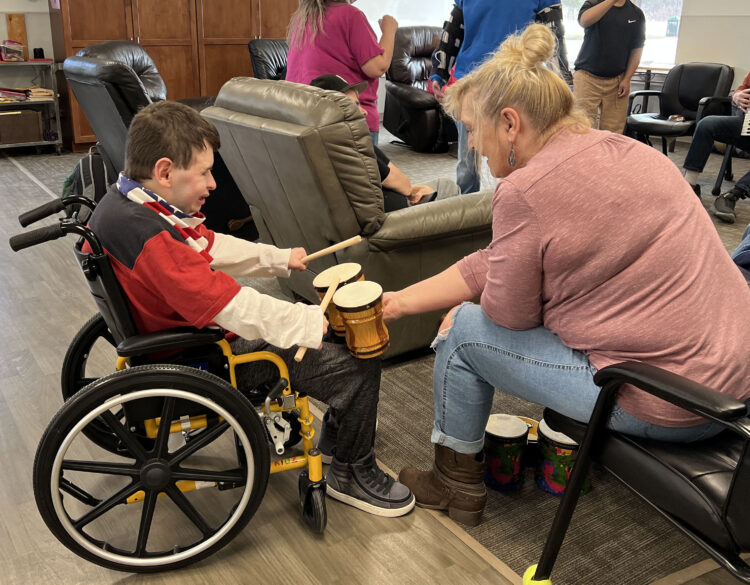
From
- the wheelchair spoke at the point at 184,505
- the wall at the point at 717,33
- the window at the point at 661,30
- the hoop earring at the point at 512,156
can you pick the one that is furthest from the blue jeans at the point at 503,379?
the window at the point at 661,30

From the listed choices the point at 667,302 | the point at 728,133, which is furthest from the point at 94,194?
the point at 728,133

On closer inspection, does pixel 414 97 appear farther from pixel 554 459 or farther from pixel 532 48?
pixel 532 48

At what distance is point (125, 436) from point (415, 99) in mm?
5331

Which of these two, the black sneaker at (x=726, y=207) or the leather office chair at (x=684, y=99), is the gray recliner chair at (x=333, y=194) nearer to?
the black sneaker at (x=726, y=207)

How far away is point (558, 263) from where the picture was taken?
140 cm

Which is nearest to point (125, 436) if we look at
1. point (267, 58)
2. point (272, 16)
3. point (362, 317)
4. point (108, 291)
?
point (108, 291)

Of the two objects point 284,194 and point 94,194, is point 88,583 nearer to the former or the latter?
point 284,194

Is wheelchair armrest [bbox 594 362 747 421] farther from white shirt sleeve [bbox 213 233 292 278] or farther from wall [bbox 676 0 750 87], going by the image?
wall [bbox 676 0 750 87]

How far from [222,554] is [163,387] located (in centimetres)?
47

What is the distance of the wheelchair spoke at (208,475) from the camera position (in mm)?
1596

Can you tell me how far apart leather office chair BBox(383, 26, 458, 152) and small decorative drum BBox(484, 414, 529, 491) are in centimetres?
478

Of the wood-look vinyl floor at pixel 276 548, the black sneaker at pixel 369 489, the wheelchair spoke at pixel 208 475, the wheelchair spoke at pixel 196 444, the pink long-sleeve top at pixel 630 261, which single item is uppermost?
the pink long-sleeve top at pixel 630 261

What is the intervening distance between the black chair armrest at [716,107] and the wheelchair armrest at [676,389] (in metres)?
4.71

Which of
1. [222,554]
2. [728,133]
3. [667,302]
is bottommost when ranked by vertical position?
[222,554]
